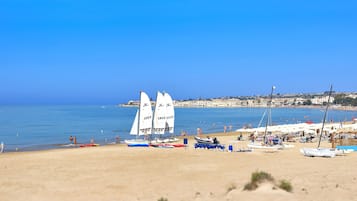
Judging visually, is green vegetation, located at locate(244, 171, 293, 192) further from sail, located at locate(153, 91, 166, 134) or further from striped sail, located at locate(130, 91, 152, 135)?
sail, located at locate(153, 91, 166, 134)

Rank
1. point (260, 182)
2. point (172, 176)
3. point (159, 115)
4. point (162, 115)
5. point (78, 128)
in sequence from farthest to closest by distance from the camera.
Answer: point (78, 128), point (162, 115), point (159, 115), point (172, 176), point (260, 182)

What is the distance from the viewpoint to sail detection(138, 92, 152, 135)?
44.7 metres

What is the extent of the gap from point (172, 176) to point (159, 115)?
24.4m

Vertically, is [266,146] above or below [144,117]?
below

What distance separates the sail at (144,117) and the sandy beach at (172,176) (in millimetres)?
11069

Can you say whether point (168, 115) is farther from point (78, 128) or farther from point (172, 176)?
point (78, 128)

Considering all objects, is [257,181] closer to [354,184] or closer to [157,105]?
[354,184]

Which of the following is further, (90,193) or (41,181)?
(41,181)

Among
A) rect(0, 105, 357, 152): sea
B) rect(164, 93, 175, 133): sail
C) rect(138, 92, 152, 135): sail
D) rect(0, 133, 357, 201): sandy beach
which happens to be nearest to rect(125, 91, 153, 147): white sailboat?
rect(138, 92, 152, 135): sail

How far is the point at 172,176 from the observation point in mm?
22609

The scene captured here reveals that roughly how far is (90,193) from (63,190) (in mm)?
1445

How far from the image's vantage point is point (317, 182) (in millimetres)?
17984

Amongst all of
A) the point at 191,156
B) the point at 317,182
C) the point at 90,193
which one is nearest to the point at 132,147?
the point at 191,156

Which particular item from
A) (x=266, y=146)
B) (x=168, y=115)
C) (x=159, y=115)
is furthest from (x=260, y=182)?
(x=168, y=115)
